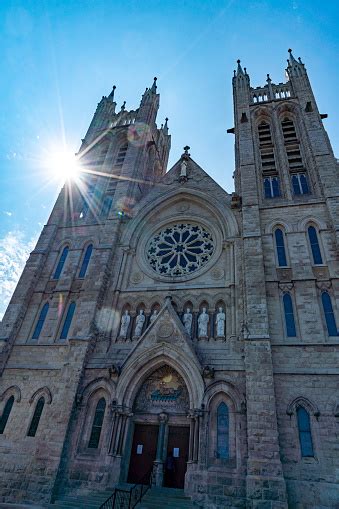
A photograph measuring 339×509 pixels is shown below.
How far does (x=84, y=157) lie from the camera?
25016 mm

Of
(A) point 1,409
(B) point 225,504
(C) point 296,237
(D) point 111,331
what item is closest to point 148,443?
(B) point 225,504

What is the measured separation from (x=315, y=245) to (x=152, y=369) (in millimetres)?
9109

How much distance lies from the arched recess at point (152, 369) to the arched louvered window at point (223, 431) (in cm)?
114

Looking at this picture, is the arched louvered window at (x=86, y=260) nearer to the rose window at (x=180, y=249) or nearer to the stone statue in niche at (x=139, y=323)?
the rose window at (x=180, y=249)

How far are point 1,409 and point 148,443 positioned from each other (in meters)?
6.44

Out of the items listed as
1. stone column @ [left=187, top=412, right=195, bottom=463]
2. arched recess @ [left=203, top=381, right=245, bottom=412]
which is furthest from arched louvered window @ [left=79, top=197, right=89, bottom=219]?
stone column @ [left=187, top=412, right=195, bottom=463]

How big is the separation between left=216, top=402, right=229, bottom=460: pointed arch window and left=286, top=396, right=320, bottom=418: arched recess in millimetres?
2133

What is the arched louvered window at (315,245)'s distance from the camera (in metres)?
14.6

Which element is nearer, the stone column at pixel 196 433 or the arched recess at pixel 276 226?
the stone column at pixel 196 433

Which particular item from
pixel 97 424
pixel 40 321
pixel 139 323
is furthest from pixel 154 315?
pixel 40 321

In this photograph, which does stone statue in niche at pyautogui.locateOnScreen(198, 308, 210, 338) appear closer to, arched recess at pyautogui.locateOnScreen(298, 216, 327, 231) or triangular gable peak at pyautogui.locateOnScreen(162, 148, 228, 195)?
arched recess at pyautogui.locateOnScreen(298, 216, 327, 231)

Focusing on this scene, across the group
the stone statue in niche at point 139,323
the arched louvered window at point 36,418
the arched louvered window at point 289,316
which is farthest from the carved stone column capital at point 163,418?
the arched louvered window at point 289,316

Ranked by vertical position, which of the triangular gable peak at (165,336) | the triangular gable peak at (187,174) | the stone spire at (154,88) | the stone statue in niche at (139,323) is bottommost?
the triangular gable peak at (165,336)

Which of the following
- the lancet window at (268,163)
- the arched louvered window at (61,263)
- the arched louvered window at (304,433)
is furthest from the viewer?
the lancet window at (268,163)
